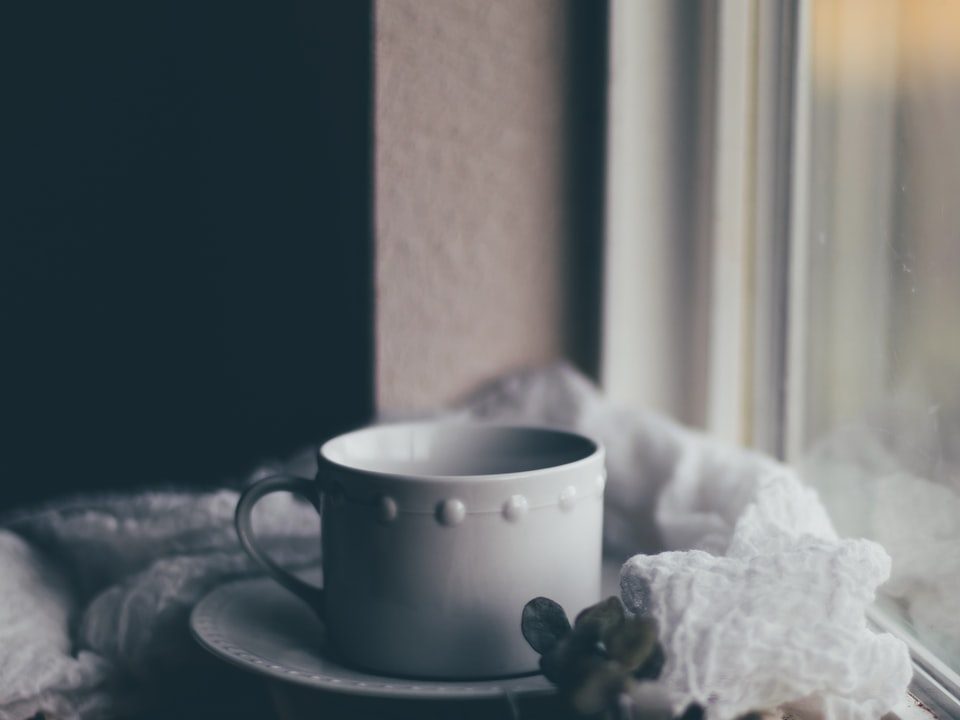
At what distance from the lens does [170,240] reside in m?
0.76

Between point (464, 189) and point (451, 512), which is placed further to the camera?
point (464, 189)

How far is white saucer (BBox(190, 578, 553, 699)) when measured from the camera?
383 millimetres

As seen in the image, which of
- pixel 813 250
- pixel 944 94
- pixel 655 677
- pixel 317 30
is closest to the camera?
pixel 655 677

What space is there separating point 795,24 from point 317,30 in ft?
1.15

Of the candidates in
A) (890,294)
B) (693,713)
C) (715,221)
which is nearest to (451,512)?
(693,713)

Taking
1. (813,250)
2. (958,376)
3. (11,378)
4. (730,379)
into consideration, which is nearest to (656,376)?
(730,379)

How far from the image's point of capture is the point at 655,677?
0.35 m

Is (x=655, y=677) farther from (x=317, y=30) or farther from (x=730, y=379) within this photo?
(x=317, y=30)

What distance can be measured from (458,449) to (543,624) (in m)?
0.16


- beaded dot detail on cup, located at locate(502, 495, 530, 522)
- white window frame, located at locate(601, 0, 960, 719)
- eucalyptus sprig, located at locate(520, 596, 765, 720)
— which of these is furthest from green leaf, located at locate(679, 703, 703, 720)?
white window frame, located at locate(601, 0, 960, 719)

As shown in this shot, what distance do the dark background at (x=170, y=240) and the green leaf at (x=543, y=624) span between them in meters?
0.36

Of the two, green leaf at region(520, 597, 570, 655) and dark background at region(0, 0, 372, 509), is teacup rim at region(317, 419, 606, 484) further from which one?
dark background at region(0, 0, 372, 509)

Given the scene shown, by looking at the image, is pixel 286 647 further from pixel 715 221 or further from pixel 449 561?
pixel 715 221

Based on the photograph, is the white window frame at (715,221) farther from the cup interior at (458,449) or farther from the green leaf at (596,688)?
the green leaf at (596,688)
